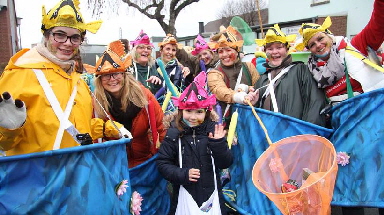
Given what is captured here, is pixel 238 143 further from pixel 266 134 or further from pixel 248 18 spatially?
pixel 248 18

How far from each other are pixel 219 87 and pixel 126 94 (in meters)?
1.05

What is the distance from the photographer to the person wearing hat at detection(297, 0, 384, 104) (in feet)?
9.61

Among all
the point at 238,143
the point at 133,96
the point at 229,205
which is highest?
the point at 133,96

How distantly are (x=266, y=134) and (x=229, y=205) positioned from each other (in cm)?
91

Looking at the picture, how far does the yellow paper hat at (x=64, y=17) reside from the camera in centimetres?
246

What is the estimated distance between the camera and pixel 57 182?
198 cm

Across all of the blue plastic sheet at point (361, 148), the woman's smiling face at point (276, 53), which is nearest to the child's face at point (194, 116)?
the woman's smiling face at point (276, 53)

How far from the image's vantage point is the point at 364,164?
9.09ft

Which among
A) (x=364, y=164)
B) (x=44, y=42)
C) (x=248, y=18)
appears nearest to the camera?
(x=44, y=42)

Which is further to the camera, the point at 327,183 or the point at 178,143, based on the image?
the point at 178,143

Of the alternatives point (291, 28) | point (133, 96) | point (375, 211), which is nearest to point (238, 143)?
point (133, 96)

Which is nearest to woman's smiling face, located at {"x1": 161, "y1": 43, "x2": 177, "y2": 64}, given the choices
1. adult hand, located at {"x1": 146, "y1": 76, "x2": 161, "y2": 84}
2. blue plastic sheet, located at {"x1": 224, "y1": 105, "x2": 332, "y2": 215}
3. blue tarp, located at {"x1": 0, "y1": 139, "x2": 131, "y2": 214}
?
adult hand, located at {"x1": 146, "y1": 76, "x2": 161, "y2": 84}

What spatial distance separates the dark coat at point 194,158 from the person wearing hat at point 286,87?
69 centimetres

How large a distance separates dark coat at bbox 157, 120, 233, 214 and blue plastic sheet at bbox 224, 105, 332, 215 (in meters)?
0.40
